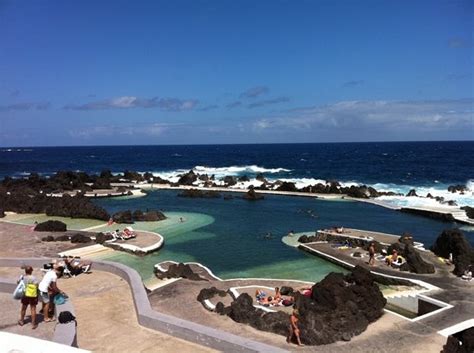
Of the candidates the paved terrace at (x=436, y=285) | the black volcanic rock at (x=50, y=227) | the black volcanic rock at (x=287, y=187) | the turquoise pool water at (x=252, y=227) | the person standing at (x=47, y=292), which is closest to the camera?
the person standing at (x=47, y=292)

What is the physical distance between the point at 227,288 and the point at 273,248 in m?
10.2

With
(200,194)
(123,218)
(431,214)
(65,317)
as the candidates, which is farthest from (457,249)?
(200,194)

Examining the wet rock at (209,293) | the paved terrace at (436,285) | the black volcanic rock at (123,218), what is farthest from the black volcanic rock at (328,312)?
the black volcanic rock at (123,218)

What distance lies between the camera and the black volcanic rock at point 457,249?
21.9 metres

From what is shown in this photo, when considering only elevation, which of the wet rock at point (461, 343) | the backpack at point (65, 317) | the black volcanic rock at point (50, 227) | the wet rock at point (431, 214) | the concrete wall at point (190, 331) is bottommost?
the wet rock at point (431, 214)

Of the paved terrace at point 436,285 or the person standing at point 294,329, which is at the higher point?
the person standing at point 294,329

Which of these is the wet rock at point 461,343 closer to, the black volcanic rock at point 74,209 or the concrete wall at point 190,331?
the concrete wall at point 190,331

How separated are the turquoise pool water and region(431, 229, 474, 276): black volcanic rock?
5.88 metres

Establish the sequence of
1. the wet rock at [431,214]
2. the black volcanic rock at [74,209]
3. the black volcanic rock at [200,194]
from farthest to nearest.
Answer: the black volcanic rock at [200,194]
the wet rock at [431,214]
the black volcanic rock at [74,209]

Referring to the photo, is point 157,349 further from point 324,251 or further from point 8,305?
point 324,251

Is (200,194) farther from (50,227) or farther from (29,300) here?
(29,300)

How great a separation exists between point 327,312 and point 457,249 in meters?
12.2

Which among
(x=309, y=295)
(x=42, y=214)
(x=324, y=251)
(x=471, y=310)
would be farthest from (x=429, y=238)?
(x=42, y=214)

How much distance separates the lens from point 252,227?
117 ft
